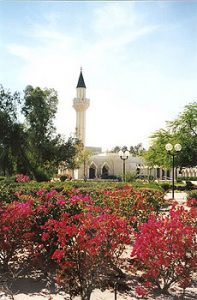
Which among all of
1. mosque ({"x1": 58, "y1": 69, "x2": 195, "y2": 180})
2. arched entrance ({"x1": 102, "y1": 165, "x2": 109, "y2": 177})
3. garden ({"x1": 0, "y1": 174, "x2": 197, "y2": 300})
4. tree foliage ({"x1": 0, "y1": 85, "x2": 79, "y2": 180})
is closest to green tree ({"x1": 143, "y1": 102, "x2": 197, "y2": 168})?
tree foliage ({"x1": 0, "y1": 85, "x2": 79, "y2": 180})

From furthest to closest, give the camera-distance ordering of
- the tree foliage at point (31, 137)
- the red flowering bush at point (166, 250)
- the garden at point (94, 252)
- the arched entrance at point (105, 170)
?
the arched entrance at point (105, 170), the tree foliage at point (31, 137), the red flowering bush at point (166, 250), the garden at point (94, 252)

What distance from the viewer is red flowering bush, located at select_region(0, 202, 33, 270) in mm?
6262

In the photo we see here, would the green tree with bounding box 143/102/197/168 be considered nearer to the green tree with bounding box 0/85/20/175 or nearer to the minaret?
the green tree with bounding box 0/85/20/175

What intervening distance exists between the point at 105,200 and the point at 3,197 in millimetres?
2777

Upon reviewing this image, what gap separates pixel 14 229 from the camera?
20.9 feet

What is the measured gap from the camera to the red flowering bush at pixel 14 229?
626cm

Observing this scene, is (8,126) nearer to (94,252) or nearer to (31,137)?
(31,137)

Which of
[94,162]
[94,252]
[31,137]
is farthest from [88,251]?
[94,162]

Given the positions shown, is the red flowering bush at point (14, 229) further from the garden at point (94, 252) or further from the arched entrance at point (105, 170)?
the arched entrance at point (105, 170)

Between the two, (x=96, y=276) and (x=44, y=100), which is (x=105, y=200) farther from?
(x=44, y=100)

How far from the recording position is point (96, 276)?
5043 mm

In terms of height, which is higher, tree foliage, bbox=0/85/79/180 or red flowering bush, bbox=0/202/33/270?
tree foliage, bbox=0/85/79/180

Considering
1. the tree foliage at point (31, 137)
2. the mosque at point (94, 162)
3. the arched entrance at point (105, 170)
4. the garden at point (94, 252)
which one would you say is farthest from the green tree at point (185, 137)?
the arched entrance at point (105, 170)

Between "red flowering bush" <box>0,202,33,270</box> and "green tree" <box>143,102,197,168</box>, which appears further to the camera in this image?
"green tree" <box>143,102,197,168</box>
